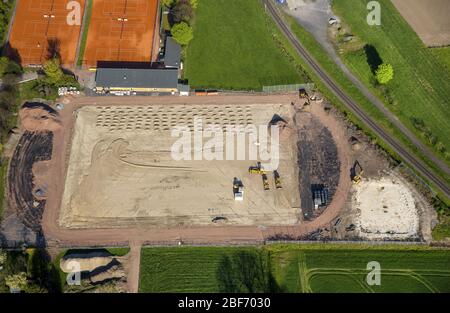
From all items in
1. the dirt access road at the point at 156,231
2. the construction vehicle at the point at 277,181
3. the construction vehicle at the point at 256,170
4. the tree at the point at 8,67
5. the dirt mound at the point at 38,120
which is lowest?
the dirt access road at the point at 156,231

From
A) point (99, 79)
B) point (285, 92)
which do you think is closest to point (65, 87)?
point (99, 79)

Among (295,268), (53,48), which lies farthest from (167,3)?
(295,268)

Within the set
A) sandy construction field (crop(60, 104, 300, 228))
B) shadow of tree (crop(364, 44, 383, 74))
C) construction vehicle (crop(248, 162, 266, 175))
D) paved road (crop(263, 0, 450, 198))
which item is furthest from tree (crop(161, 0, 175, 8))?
shadow of tree (crop(364, 44, 383, 74))

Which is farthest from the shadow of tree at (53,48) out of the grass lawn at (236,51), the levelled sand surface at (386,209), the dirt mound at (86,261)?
the levelled sand surface at (386,209)

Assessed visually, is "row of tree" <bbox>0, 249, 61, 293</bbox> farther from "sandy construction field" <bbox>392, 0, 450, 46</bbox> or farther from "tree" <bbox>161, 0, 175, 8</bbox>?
"sandy construction field" <bbox>392, 0, 450, 46</bbox>

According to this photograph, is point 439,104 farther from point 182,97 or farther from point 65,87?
point 65,87

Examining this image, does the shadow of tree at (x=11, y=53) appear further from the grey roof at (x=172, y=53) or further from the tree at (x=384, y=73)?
the tree at (x=384, y=73)
